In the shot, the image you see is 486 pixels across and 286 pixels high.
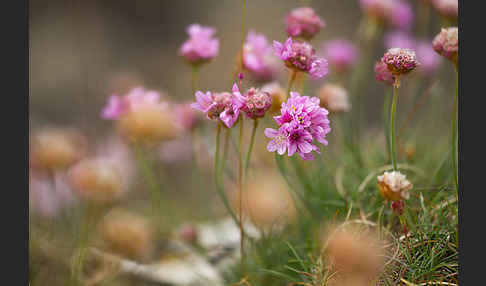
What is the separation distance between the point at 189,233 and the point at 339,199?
371mm

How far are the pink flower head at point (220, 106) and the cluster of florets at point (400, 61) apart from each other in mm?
260

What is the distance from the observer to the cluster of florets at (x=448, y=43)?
0.75 metres

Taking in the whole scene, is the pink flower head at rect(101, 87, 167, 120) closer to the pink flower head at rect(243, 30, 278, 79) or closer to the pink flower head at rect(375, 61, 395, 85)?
the pink flower head at rect(243, 30, 278, 79)

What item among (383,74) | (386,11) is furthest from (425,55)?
(383,74)

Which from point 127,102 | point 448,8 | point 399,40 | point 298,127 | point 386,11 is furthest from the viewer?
point 399,40

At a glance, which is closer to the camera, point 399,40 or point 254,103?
point 254,103

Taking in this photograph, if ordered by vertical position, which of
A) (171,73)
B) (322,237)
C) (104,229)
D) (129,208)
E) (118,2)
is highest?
(118,2)

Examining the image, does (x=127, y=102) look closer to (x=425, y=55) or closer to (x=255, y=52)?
(x=255, y=52)

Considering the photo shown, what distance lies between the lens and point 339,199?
3.30 feet

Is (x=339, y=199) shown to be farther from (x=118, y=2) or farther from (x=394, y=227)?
(x=118, y=2)

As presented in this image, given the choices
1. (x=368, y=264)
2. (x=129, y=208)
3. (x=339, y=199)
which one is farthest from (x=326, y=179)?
(x=129, y=208)

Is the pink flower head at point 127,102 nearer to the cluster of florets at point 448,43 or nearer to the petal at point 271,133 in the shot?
the petal at point 271,133

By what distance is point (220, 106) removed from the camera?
75 centimetres

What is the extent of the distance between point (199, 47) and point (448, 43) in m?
0.46
